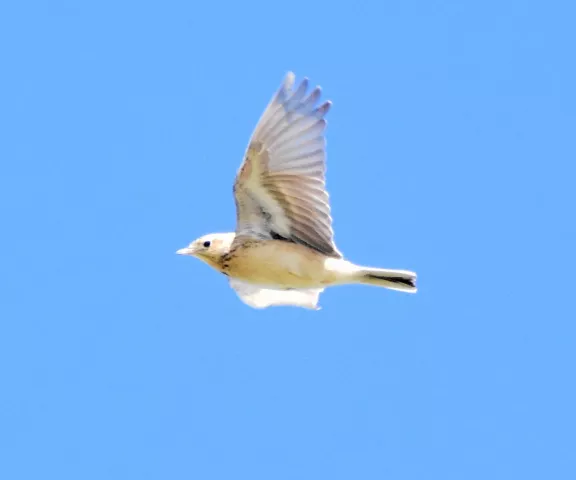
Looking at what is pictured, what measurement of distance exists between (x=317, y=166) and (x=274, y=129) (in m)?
0.57

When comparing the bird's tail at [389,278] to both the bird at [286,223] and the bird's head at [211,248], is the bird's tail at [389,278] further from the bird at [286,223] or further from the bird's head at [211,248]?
the bird's head at [211,248]

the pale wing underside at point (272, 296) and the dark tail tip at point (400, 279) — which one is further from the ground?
the pale wing underside at point (272, 296)

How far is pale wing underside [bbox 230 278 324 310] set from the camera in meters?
15.8

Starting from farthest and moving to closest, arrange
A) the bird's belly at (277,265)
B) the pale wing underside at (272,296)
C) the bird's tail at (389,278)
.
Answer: the pale wing underside at (272,296)
the bird's belly at (277,265)
the bird's tail at (389,278)

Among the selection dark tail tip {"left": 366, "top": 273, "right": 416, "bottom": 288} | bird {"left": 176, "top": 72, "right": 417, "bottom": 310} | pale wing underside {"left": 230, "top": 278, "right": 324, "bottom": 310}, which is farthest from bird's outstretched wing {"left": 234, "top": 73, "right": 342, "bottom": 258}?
dark tail tip {"left": 366, "top": 273, "right": 416, "bottom": 288}

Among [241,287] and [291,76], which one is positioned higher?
[291,76]

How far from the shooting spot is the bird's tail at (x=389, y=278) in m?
15.1

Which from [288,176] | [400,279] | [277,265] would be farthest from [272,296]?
[400,279]

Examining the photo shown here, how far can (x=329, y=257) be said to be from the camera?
1563cm

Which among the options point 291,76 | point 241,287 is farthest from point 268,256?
point 291,76

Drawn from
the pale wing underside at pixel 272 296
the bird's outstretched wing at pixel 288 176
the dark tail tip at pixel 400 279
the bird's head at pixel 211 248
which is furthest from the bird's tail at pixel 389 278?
the bird's head at pixel 211 248

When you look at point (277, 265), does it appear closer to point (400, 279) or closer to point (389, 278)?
point (389, 278)

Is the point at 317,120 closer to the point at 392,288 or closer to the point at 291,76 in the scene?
the point at 291,76

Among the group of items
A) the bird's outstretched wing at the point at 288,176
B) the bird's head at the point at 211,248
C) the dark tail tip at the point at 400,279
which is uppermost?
the bird's outstretched wing at the point at 288,176
